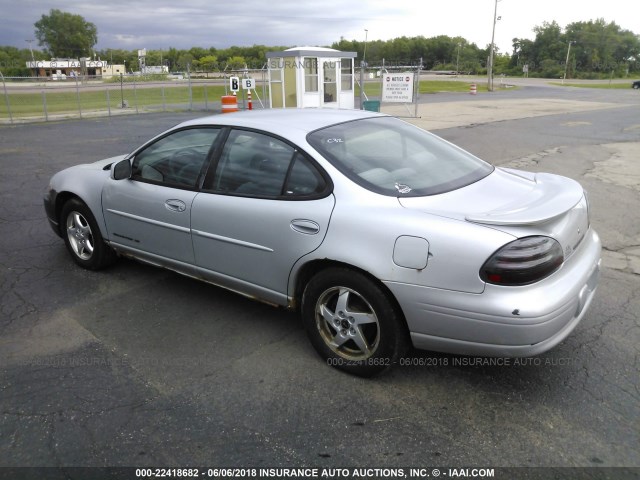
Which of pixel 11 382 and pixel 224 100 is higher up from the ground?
pixel 224 100

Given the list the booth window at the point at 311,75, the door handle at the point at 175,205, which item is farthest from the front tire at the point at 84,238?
the booth window at the point at 311,75

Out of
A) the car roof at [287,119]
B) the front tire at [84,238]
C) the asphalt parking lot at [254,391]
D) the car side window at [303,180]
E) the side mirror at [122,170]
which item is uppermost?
the car roof at [287,119]

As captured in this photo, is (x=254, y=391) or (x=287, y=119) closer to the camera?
(x=254, y=391)

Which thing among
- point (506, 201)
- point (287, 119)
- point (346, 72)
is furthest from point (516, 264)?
point (346, 72)

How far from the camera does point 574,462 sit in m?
2.46

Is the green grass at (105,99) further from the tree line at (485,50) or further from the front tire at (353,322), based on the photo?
the tree line at (485,50)

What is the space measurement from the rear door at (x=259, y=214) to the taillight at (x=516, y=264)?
3.21ft

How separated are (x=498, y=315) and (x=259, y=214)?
1618 mm

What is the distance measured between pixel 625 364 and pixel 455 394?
3.78ft

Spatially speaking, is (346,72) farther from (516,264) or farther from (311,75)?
(516,264)

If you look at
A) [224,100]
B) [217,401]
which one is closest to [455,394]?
[217,401]

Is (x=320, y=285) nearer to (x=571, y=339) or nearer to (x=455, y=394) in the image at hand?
(x=455, y=394)

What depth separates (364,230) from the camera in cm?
292

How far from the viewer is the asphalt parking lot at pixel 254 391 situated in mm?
2555
